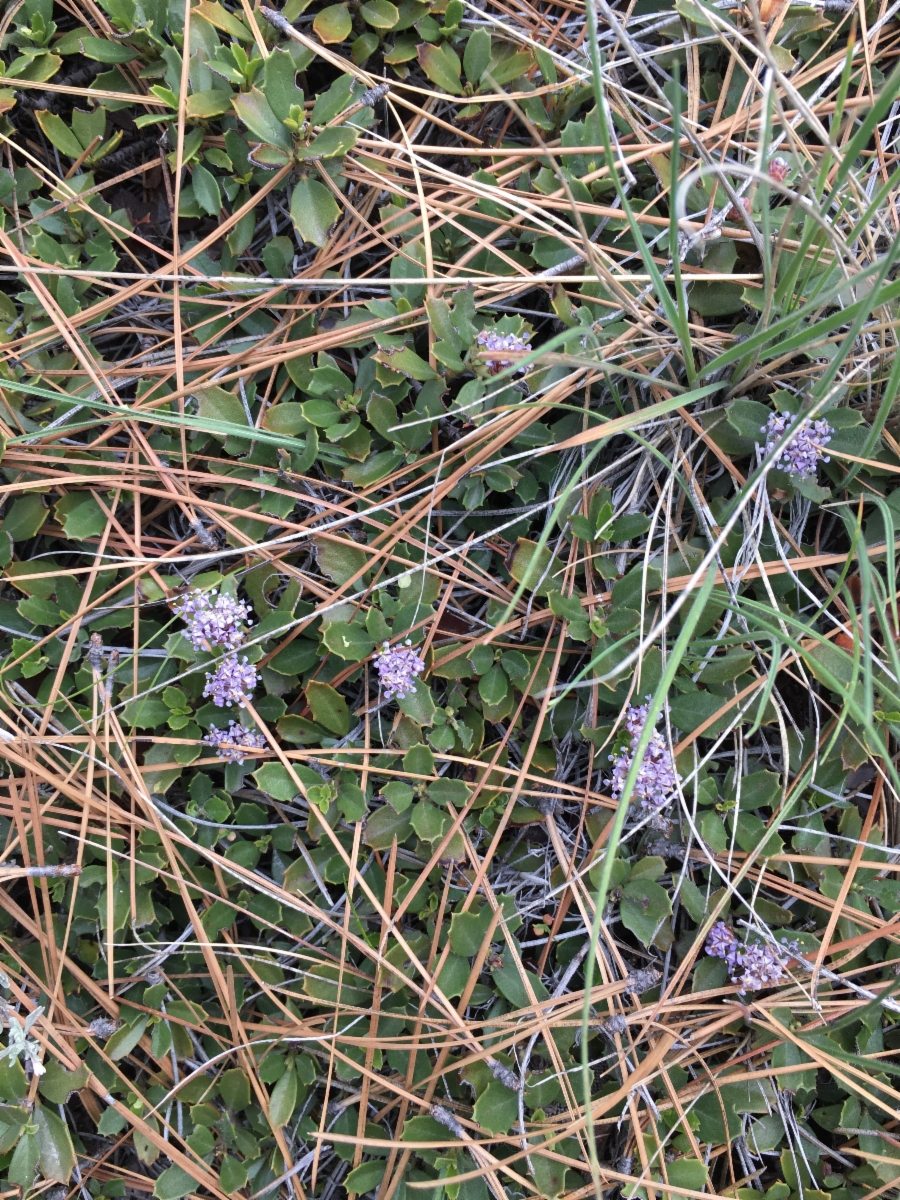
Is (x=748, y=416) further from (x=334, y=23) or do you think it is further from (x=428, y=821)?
(x=334, y=23)

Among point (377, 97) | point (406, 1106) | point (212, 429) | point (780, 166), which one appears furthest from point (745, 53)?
point (406, 1106)

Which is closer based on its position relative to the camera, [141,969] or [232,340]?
[141,969]

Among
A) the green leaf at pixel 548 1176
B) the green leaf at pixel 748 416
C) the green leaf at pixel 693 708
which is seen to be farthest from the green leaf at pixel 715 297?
the green leaf at pixel 548 1176

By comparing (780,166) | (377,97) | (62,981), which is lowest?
(62,981)

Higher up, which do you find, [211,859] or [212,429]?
[212,429]

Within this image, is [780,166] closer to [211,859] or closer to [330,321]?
[330,321]
